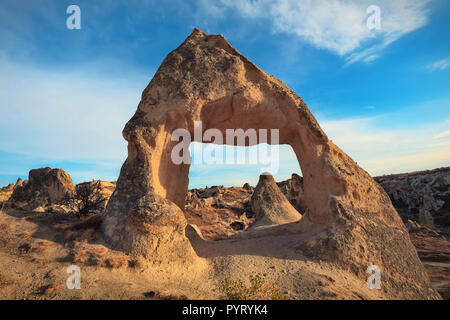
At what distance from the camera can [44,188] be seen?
15141 mm

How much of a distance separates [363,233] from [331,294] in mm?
1935

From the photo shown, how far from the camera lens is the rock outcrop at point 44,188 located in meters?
14.6

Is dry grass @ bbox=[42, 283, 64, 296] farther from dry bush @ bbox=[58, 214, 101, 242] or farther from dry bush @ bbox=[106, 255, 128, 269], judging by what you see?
dry bush @ bbox=[58, 214, 101, 242]

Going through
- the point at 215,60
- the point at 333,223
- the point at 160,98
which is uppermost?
the point at 215,60

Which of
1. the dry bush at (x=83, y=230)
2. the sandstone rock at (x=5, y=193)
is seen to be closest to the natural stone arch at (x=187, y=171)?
the dry bush at (x=83, y=230)

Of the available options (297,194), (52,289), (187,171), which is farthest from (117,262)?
(297,194)

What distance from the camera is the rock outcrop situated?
47.9 feet

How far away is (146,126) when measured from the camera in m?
5.59

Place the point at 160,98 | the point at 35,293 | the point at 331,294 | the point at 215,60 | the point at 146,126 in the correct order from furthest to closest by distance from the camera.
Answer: the point at 215,60
the point at 160,98
the point at 146,126
the point at 331,294
the point at 35,293

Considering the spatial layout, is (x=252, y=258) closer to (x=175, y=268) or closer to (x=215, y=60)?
(x=175, y=268)

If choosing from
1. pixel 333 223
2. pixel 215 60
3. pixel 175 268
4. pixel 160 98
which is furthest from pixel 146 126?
pixel 333 223

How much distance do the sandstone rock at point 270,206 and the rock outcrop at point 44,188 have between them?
10.9m

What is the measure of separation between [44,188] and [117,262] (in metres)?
14.2

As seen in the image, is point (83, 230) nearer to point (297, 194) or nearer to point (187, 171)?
point (187, 171)
